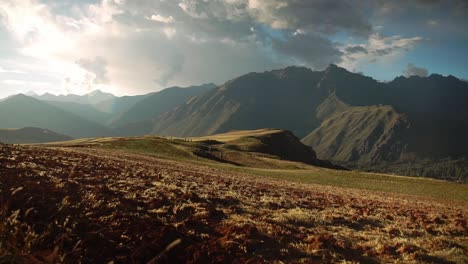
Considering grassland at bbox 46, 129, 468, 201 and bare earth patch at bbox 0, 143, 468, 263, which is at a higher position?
bare earth patch at bbox 0, 143, 468, 263

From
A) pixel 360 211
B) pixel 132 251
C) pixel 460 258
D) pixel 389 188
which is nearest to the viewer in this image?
pixel 132 251

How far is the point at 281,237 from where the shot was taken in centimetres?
1641

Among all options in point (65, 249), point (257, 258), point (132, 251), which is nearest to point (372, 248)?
point (257, 258)

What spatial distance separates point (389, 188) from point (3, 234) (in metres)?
66.7

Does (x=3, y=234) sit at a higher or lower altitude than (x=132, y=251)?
Answer: higher

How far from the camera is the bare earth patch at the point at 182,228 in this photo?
435 inches

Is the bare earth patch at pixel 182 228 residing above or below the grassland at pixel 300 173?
above

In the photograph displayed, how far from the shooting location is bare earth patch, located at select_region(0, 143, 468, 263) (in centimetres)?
1105

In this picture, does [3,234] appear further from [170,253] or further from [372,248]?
[372,248]

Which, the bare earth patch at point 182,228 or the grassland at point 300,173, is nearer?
the bare earth patch at point 182,228

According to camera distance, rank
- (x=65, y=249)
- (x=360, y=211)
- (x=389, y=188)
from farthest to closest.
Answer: (x=389, y=188) < (x=360, y=211) < (x=65, y=249)

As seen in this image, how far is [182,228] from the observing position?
1546 centimetres

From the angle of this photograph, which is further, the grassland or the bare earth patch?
the grassland

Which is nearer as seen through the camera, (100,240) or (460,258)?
(100,240)
